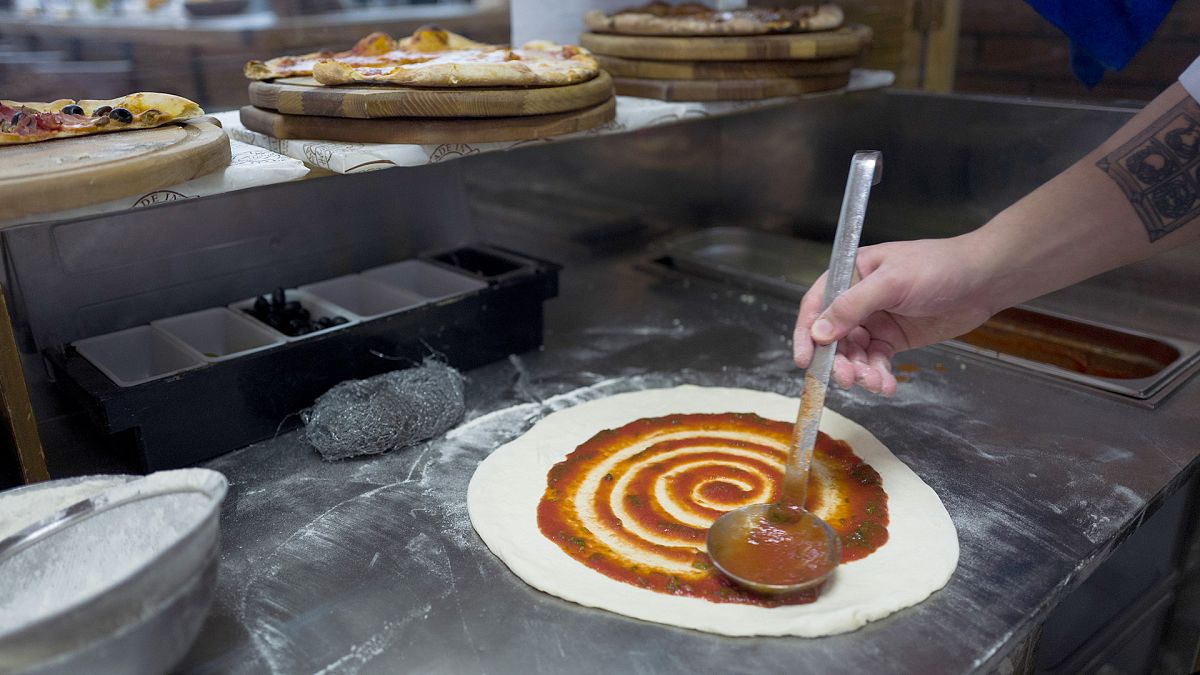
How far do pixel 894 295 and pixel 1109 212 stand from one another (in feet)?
0.94

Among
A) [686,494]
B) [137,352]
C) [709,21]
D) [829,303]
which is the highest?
[709,21]

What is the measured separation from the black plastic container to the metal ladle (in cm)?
62

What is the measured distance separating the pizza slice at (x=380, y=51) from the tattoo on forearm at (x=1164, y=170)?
1.01 m

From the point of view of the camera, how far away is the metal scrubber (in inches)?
49.0

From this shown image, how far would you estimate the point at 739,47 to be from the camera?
5.12 ft

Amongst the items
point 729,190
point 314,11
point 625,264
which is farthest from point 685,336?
point 314,11

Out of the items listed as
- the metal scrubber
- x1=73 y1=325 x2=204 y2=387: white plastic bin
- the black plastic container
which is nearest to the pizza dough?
the metal scrubber

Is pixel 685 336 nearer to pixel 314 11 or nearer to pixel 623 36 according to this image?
pixel 623 36

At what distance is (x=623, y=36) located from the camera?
5.47ft

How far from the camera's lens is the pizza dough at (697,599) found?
93 centimetres

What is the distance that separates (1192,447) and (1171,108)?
491 mm

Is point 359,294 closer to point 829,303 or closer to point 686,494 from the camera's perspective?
point 686,494

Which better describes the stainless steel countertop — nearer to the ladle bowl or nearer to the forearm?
the ladle bowl

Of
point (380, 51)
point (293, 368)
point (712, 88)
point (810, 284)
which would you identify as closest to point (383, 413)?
point (293, 368)
